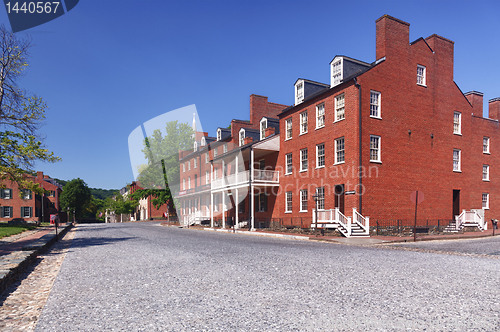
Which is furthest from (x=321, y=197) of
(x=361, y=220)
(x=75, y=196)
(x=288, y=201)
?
(x=75, y=196)

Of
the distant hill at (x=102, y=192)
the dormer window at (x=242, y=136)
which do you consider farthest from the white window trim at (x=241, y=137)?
the distant hill at (x=102, y=192)

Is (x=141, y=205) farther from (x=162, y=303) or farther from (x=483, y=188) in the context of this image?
(x=162, y=303)

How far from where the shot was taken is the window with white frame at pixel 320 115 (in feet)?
79.2

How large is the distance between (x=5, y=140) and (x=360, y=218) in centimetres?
1954

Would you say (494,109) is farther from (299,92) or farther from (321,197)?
(321,197)

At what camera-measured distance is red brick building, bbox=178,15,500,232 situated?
21406 mm

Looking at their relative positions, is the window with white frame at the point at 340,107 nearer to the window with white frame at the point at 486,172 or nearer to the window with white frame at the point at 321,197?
the window with white frame at the point at 321,197

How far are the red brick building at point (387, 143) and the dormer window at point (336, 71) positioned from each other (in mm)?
68

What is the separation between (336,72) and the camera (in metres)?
23.7

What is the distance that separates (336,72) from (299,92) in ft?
13.8

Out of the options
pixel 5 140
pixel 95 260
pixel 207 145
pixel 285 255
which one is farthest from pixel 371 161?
pixel 207 145

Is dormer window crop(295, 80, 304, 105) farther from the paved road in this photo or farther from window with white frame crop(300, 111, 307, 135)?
the paved road

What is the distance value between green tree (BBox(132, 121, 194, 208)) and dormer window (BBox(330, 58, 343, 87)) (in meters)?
30.6

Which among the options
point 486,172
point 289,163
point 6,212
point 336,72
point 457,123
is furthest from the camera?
point 6,212
